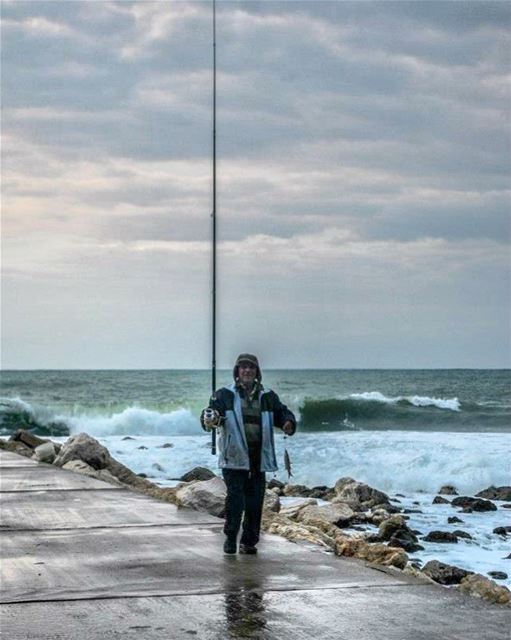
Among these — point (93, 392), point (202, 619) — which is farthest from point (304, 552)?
point (93, 392)

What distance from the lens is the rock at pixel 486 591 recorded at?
641 cm

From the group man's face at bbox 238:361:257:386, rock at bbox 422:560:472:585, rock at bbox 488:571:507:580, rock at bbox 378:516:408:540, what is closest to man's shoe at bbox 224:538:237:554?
man's face at bbox 238:361:257:386

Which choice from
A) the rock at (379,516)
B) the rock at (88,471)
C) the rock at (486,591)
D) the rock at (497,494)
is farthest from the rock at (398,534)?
the rock at (486,591)

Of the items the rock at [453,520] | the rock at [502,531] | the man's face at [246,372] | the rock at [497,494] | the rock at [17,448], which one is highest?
the man's face at [246,372]

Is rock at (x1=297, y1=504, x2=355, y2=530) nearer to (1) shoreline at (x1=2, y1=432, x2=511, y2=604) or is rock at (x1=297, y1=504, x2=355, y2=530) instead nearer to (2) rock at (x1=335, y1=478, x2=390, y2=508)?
(1) shoreline at (x1=2, y1=432, x2=511, y2=604)

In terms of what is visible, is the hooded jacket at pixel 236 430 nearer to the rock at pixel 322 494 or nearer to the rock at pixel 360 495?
the rock at pixel 360 495

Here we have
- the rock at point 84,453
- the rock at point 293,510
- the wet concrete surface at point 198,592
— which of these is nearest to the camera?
the wet concrete surface at point 198,592

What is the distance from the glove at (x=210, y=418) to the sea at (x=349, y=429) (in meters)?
4.39

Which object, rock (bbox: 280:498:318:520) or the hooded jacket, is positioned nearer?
the hooded jacket

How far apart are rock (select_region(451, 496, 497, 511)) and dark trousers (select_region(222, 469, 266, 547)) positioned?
9.78m

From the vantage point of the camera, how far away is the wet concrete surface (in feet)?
18.3

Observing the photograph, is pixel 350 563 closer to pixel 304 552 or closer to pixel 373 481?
pixel 304 552

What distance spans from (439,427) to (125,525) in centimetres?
3395

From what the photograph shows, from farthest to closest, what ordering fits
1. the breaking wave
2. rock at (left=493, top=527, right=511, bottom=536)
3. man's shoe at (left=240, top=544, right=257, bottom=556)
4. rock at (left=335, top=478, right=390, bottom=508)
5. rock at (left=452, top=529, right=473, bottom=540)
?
the breaking wave
rock at (left=335, top=478, right=390, bottom=508)
rock at (left=493, top=527, right=511, bottom=536)
rock at (left=452, top=529, right=473, bottom=540)
man's shoe at (left=240, top=544, right=257, bottom=556)
